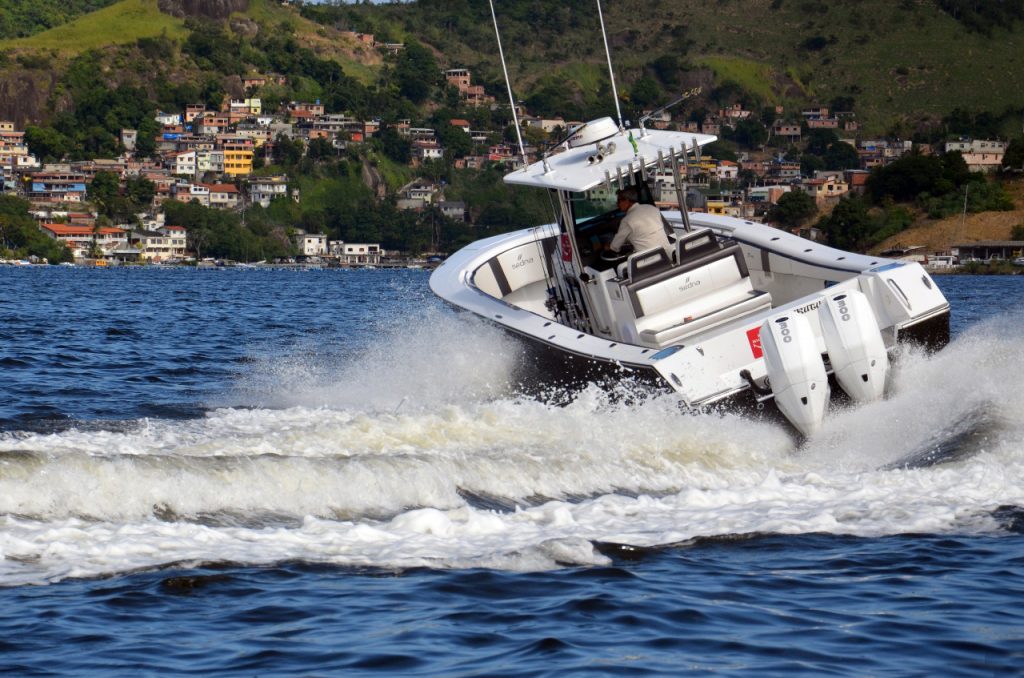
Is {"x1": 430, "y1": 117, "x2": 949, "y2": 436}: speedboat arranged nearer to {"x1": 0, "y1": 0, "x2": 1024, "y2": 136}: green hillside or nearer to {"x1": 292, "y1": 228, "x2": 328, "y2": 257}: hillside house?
{"x1": 292, "y1": 228, "x2": 328, "y2": 257}: hillside house

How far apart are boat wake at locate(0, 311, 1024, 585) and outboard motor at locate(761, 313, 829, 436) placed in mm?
173

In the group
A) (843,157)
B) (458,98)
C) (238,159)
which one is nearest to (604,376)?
(843,157)

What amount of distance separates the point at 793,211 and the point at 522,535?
95.6m

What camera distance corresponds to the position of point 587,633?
5.84 m

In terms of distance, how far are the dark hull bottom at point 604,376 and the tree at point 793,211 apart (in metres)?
90.5

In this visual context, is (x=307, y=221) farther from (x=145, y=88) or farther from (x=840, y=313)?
(x=840, y=313)

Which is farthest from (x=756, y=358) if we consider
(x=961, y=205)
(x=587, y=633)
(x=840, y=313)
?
(x=961, y=205)

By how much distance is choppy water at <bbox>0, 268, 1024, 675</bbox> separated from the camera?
5695 millimetres

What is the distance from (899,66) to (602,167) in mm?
178922

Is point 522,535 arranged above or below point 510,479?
below

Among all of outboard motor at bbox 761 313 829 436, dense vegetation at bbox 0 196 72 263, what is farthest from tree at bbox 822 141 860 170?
outboard motor at bbox 761 313 829 436

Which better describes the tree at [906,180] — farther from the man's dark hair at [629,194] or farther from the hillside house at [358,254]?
the man's dark hair at [629,194]

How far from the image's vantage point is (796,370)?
32.0ft

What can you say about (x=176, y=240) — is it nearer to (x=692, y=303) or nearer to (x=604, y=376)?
(x=692, y=303)
